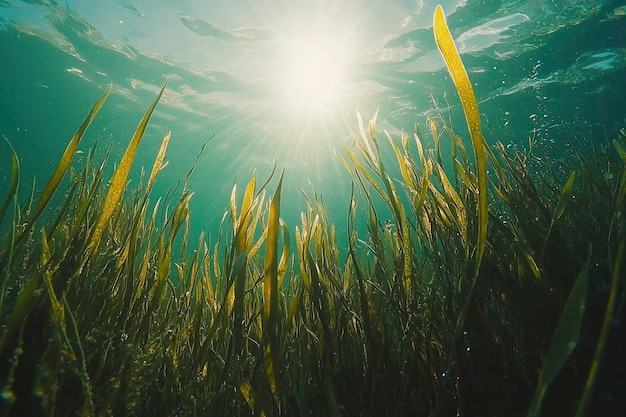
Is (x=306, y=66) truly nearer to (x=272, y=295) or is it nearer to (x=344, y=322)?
(x=344, y=322)

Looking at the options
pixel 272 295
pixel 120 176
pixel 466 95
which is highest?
pixel 120 176

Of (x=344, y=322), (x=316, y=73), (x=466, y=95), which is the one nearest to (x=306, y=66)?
(x=316, y=73)

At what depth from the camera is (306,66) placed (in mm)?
15766

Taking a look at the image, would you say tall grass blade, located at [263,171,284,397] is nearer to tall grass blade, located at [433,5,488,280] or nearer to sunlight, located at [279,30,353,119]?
tall grass blade, located at [433,5,488,280]

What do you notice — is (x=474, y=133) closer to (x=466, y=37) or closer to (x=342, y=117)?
(x=466, y=37)

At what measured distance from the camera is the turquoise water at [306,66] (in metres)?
13.1

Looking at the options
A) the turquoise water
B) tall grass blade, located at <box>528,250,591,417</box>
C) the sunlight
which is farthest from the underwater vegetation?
the sunlight

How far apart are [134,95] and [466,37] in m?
19.4

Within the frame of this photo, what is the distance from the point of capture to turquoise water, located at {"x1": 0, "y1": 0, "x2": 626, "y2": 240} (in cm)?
1305

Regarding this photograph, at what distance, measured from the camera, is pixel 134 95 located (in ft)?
73.7

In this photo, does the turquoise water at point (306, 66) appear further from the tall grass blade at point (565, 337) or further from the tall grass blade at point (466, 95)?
the tall grass blade at point (565, 337)

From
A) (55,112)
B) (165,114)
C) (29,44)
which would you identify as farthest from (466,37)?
(55,112)

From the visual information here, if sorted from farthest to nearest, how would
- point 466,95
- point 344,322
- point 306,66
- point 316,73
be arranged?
point 316,73
point 306,66
point 344,322
point 466,95

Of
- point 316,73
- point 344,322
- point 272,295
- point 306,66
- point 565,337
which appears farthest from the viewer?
point 316,73
